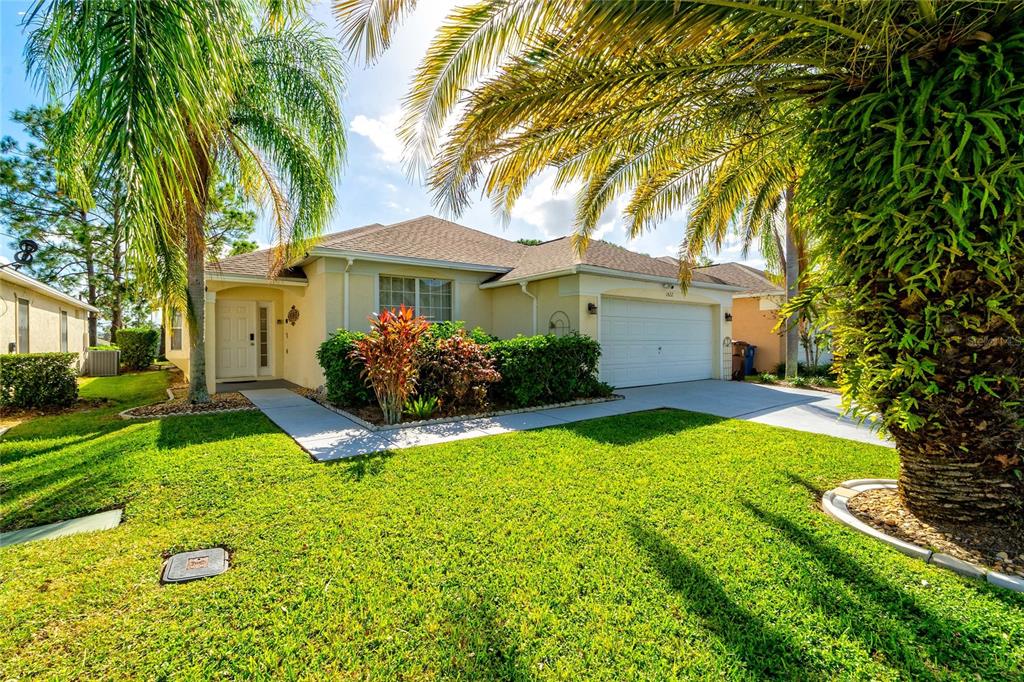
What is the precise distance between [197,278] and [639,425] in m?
9.30

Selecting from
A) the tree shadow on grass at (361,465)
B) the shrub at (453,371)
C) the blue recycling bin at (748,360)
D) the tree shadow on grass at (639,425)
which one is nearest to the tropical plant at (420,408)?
the shrub at (453,371)

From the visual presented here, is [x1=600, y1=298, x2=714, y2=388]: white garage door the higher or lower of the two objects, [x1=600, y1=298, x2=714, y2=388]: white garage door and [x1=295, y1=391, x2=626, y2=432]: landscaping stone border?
the higher

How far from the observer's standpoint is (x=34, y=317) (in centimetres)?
1317

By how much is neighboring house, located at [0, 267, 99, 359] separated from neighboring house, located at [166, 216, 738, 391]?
A: 404 cm

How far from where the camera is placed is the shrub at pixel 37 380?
8.72 metres

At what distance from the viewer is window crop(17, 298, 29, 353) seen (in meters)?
12.1

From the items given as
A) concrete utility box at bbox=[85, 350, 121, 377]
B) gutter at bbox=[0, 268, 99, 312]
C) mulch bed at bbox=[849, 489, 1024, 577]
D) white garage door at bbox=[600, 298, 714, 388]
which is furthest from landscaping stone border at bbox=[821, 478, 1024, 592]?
concrete utility box at bbox=[85, 350, 121, 377]

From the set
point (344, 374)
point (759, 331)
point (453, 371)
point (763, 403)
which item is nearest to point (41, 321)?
point (344, 374)

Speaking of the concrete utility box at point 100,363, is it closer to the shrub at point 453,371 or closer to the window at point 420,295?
the window at point 420,295

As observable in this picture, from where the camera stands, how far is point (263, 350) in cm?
1388

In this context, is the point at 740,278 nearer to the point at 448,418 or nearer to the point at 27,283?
the point at 448,418

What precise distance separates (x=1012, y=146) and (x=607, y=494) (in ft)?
13.8

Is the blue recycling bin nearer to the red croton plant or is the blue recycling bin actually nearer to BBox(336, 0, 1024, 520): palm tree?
BBox(336, 0, 1024, 520): palm tree

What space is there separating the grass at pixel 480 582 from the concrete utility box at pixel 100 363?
55.9ft
